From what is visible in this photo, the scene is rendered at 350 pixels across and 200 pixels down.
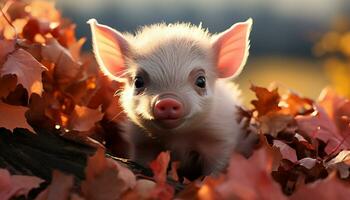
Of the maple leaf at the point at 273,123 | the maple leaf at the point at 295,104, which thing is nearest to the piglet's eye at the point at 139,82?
the maple leaf at the point at 273,123

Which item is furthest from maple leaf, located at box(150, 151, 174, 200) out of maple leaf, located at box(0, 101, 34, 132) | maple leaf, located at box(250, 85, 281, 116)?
maple leaf, located at box(250, 85, 281, 116)

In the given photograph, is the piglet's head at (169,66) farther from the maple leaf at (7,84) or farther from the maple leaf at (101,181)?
the maple leaf at (101,181)

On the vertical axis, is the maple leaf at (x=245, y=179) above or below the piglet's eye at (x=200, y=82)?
below

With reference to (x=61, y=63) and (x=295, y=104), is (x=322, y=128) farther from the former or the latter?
(x=61, y=63)

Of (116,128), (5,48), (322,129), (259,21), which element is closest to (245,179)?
(5,48)

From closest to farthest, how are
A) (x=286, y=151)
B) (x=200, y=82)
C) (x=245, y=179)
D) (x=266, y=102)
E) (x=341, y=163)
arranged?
(x=245, y=179)
(x=341, y=163)
(x=286, y=151)
(x=266, y=102)
(x=200, y=82)

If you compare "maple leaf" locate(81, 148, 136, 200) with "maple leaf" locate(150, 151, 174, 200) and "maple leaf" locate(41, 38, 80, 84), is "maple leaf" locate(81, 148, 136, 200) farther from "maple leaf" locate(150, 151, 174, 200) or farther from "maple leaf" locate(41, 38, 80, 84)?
"maple leaf" locate(41, 38, 80, 84)
